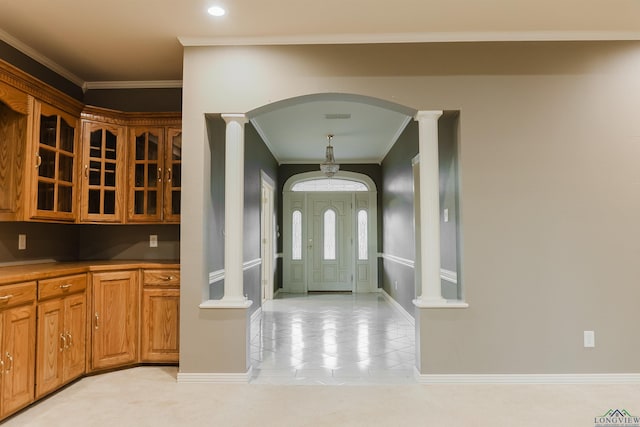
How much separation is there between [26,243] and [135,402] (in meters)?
1.67

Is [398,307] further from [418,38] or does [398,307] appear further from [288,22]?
[288,22]

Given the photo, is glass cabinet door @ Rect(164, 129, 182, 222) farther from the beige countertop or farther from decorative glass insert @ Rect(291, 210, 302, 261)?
decorative glass insert @ Rect(291, 210, 302, 261)

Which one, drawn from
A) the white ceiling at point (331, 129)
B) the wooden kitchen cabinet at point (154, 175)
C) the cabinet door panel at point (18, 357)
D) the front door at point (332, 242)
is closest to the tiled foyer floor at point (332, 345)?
the cabinet door panel at point (18, 357)

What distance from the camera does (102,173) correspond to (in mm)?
3785

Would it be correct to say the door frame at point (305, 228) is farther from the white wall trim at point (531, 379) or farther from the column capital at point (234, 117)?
the white wall trim at point (531, 379)

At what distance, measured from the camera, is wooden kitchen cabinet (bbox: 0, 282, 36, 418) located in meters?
2.55

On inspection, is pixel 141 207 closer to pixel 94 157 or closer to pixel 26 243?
pixel 94 157

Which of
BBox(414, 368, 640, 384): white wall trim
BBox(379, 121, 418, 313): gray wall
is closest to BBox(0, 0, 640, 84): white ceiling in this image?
BBox(379, 121, 418, 313): gray wall

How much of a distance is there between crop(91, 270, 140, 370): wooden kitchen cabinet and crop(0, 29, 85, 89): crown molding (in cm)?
196

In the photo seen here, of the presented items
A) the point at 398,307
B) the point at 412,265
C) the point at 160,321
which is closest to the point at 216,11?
the point at 160,321

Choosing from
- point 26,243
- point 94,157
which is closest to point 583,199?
point 94,157

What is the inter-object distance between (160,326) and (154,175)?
1.37 m

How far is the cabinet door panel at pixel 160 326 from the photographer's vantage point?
3639mm

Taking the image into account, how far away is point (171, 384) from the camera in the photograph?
3.26 m
